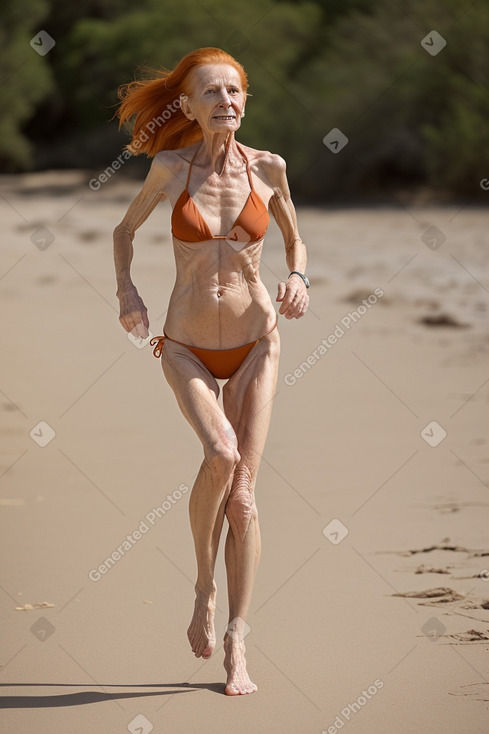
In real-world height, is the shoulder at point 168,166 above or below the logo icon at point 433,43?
below

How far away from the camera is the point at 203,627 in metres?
5.29

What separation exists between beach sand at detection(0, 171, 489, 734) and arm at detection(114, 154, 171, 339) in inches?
60.1

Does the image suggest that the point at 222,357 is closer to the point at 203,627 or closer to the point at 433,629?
the point at 203,627

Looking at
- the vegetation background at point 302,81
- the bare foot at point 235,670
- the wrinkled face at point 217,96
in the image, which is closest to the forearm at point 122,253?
the wrinkled face at point 217,96

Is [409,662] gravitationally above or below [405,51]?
below

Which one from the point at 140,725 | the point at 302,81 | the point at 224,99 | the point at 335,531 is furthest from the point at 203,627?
the point at 302,81

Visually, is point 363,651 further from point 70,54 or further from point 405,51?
point 70,54

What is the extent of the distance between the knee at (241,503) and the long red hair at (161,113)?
141 centimetres

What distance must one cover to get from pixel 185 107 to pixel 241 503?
164cm

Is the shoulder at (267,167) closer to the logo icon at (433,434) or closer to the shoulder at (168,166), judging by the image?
the shoulder at (168,166)

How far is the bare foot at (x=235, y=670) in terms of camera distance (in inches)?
207

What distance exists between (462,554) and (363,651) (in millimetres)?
1441

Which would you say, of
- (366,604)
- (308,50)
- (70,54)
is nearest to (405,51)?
(308,50)

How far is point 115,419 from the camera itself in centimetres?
1046
